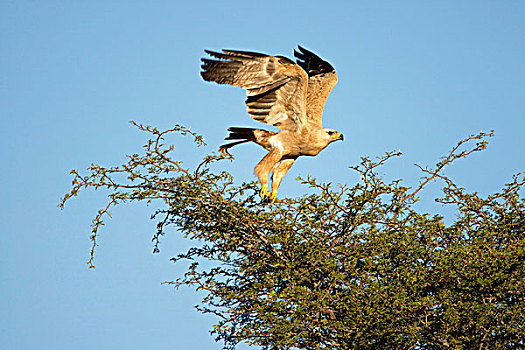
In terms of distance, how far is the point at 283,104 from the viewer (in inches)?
303

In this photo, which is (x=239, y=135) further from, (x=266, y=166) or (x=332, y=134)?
(x=332, y=134)

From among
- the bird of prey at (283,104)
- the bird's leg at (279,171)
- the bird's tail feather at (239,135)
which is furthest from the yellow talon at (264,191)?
the bird's tail feather at (239,135)

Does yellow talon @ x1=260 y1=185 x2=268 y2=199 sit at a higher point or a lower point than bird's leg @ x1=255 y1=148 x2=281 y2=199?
lower

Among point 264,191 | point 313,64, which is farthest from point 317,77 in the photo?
point 264,191

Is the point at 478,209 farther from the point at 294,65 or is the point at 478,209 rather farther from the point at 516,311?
the point at 294,65

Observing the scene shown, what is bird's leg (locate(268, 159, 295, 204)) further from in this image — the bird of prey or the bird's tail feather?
the bird's tail feather

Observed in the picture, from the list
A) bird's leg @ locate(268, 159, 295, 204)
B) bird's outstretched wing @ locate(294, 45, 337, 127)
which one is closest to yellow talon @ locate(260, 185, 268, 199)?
bird's leg @ locate(268, 159, 295, 204)

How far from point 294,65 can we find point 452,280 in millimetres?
2950

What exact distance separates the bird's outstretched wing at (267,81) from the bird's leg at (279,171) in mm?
451

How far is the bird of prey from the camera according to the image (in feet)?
23.5

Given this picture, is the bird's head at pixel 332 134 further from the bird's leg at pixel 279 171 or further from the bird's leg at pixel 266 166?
A: the bird's leg at pixel 266 166

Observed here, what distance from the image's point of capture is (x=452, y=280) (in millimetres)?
5797

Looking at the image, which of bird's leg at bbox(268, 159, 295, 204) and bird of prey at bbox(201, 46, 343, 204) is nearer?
bird of prey at bbox(201, 46, 343, 204)

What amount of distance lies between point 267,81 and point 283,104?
501 mm
